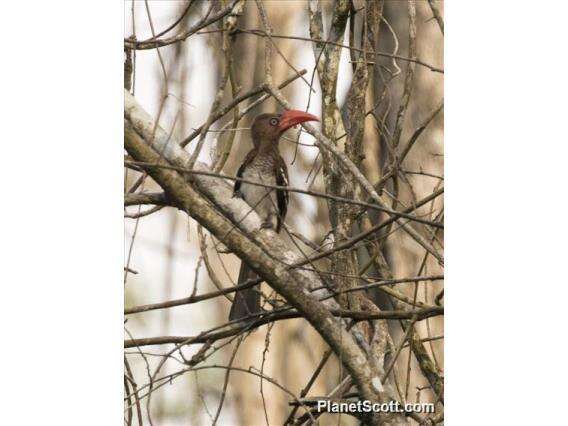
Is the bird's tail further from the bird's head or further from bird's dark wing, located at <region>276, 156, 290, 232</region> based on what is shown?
the bird's head

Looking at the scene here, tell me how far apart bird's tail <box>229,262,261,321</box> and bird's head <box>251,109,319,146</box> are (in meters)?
0.47

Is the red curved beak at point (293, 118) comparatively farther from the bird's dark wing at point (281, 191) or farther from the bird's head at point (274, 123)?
the bird's dark wing at point (281, 191)

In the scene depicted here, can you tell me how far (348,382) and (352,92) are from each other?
1.01 m

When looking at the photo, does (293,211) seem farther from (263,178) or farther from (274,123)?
(274,123)

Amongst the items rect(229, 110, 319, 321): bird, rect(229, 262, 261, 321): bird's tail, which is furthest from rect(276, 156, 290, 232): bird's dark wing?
rect(229, 262, 261, 321): bird's tail

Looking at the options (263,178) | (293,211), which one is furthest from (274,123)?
(293,211)

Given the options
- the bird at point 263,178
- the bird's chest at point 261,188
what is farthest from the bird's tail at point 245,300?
the bird's chest at point 261,188

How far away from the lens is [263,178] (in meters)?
3.46

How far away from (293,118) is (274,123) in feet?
0.23

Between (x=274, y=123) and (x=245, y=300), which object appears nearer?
(x=245, y=300)

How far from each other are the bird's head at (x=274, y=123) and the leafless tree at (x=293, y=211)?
3 centimetres

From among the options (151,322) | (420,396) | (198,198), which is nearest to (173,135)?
(198,198)

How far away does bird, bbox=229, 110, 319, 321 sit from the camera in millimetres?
3350

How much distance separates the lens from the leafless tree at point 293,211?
10.8 feet
